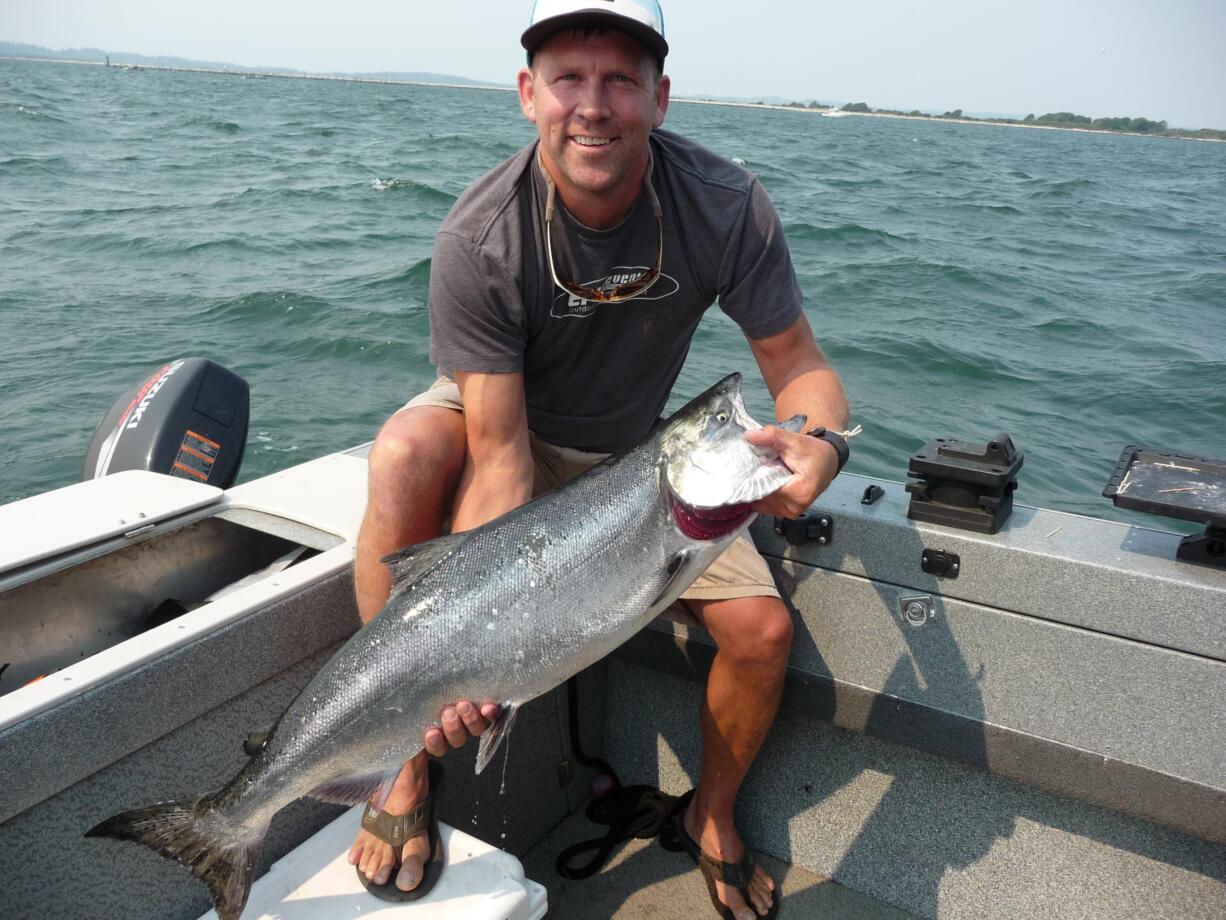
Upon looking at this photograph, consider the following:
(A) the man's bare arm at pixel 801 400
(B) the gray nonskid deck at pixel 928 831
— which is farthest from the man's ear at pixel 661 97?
(B) the gray nonskid deck at pixel 928 831

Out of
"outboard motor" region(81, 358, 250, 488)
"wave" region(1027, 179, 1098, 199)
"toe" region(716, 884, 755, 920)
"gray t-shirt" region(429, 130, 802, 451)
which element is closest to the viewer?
"gray t-shirt" region(429, 130, 802, 451)

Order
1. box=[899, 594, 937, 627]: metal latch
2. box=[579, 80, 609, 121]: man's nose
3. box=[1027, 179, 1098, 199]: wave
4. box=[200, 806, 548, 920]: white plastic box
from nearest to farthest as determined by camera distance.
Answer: box=[200, 806, 548, 920]: white plastic box, box=[579, 80, 609, 121]: man's nose, box=[899, 594, 937, 627]: metal latch, box=[1027, 179, 1098, 199]: wave

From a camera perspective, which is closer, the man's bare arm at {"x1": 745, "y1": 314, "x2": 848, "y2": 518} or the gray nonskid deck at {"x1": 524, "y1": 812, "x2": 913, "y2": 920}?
the man's bare arm at {"x1": 745, "y1": 314, "x2": 848, "y2": 518}

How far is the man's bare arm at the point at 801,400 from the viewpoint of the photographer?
245 centimetres

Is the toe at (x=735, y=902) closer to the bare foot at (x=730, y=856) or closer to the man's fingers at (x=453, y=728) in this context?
the bare foot at (x=730, y=856)

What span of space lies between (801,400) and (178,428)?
9.97 feet

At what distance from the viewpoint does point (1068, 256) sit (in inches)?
749

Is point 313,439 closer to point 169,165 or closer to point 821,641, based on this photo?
point 821,641

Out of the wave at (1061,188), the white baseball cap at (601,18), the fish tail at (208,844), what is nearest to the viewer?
the fish tail at (208,844)

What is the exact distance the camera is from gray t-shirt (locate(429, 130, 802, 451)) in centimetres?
294

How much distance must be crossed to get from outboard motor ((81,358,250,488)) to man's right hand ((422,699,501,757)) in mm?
2689

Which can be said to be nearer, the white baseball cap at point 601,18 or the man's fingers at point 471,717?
the man's fingers at point 471,717

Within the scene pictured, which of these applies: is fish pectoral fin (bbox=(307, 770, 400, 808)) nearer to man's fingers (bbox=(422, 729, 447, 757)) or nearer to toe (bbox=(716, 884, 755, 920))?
man's fingers (bbox=(422, 729, 447, 757))

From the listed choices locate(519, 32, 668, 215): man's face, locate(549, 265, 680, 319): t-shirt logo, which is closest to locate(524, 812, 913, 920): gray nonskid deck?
locate(549, 265, 680, 319): t-shirt logo
